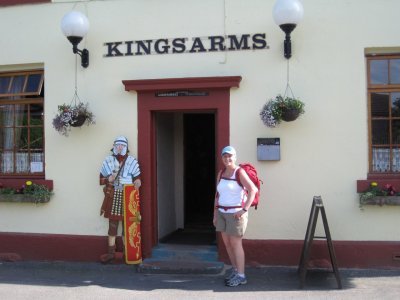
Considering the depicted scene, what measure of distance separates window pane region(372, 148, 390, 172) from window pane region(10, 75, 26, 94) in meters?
5.47

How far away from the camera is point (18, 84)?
8.22m

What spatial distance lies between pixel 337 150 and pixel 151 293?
10.3ft

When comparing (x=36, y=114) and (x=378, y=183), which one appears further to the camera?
(x=36, y=114)

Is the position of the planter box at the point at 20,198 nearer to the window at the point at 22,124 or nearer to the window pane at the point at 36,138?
the window at the point at 22,124

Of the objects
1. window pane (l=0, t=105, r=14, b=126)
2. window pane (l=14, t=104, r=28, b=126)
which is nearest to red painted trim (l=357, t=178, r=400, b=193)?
window pane (l=14, t=104, r=28, b=126)

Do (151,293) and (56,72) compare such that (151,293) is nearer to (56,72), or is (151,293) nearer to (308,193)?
(308,193)

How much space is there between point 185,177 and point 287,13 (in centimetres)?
369

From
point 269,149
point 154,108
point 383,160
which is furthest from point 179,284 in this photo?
point 383,160

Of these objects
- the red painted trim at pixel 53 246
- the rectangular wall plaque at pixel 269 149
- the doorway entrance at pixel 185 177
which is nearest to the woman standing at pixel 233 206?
the rectangular wall plaque at pixel 269 149

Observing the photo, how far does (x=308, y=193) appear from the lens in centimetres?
712

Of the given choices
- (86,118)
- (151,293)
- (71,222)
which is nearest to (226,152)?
(151,293)

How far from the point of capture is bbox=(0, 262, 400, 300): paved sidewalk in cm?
610

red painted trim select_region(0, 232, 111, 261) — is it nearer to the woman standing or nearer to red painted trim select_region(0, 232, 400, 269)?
red painted trim select_region(0, 232, 400, 269)

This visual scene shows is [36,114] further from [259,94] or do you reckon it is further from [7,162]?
[259,94]
